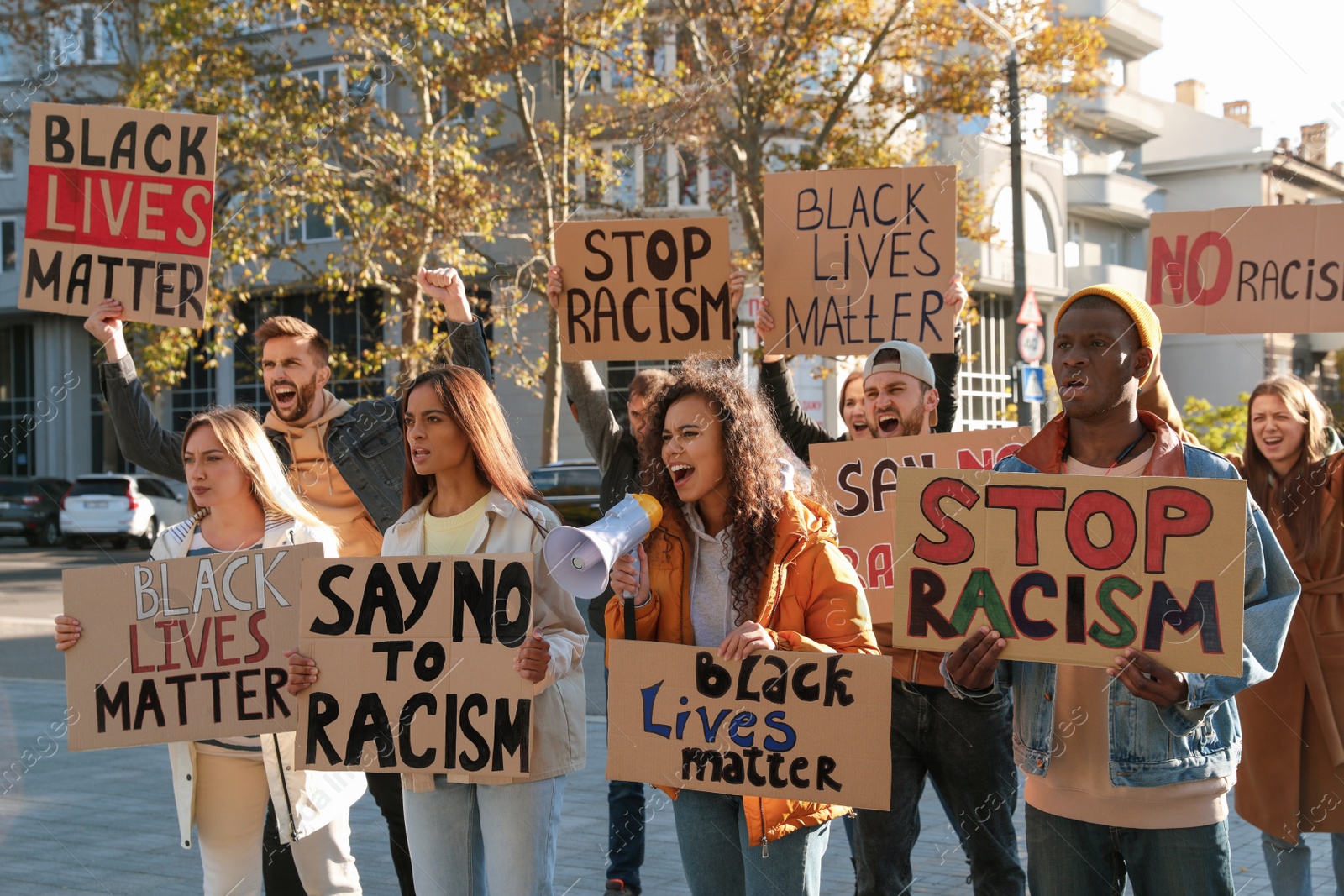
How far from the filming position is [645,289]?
495 centimetres

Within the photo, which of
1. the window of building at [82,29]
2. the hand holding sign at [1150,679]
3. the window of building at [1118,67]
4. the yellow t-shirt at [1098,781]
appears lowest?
the yellow t-shirt at [1098,781]

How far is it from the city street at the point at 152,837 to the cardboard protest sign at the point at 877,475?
1231 mm

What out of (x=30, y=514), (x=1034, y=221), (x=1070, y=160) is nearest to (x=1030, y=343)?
(x=1034, y=221)

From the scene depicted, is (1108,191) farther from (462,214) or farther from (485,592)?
(485,592)

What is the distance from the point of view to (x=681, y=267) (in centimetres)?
495

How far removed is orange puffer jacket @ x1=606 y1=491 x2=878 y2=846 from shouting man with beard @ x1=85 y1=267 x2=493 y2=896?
136 cm

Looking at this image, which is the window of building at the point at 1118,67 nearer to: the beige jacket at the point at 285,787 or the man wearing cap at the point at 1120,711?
the man wearing cap at the point at 1120,711

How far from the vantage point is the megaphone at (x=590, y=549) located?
2.89 meters

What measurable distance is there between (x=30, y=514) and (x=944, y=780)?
26.9 meters

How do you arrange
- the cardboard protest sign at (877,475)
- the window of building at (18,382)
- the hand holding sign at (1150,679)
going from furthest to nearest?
the window of building at (18,382) < the cardboard protest sign at (877,475) < the hand holding sign at (1150,679)

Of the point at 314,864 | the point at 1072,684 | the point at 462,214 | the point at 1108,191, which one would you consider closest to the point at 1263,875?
the point at 1072,684

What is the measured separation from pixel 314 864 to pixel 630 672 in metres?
1.34

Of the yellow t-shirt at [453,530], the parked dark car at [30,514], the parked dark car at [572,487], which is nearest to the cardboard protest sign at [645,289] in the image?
the yellow t-shirt at [453,530]

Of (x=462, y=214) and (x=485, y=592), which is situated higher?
(x=462, y=214)
